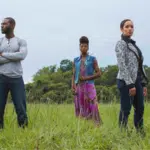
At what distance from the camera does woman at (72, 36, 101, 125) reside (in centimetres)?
621

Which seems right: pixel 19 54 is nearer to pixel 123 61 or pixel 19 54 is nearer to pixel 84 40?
pixel 84 40

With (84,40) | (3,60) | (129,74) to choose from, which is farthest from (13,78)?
(129,74)

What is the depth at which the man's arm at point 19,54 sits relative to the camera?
544cm

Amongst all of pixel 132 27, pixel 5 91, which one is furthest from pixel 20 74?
pixel 132 27

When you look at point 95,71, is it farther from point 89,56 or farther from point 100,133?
point 100,133

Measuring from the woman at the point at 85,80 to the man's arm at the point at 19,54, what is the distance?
99cm

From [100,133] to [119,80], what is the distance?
2.85 ft

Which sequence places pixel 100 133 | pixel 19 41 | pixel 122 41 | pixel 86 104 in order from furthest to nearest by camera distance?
pixel 86 104, pixel 19 41, pixel 122 41, pixel 100 133

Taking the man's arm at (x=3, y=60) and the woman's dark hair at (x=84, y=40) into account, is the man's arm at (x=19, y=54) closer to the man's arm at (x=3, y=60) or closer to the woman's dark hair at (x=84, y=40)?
the man's arm at (x=3, y=60)

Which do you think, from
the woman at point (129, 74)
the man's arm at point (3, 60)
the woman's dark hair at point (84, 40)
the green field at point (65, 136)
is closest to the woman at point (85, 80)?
the woman's dark hair at point (84, 40)

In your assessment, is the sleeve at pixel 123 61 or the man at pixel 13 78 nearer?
the sleeve at pixel 123 61

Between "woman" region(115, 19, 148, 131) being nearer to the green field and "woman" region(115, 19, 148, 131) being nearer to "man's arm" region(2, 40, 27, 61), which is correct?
the green field

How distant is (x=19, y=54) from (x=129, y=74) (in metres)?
1.43

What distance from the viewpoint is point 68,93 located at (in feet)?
22.0
